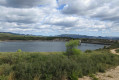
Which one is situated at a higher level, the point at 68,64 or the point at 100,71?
the point at 68,64

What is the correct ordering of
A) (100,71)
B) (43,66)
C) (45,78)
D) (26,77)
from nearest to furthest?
(26,77)
(45,78)
(43,66)
(100,71)

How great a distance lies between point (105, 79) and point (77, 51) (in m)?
8.02

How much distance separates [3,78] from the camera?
4926 millimetres

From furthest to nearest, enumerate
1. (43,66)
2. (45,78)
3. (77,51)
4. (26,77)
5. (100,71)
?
(77,51)
(100,71)
(43,66)
(45,78)
(26,77)

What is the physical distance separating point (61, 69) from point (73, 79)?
0.96 m

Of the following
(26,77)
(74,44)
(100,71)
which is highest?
(74,44)

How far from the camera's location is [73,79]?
6348mm

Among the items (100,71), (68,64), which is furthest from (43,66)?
(100,71)

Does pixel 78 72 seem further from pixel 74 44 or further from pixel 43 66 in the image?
pixel 74 44

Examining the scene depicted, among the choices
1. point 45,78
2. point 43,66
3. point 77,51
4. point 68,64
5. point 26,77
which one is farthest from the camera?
point 77,51

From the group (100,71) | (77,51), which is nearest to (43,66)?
(100,71)

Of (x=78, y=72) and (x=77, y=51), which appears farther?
(x=77, y=51)

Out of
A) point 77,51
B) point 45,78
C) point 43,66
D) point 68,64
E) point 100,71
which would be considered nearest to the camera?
point 45,78

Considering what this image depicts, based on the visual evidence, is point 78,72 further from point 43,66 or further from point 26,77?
point 26,77
